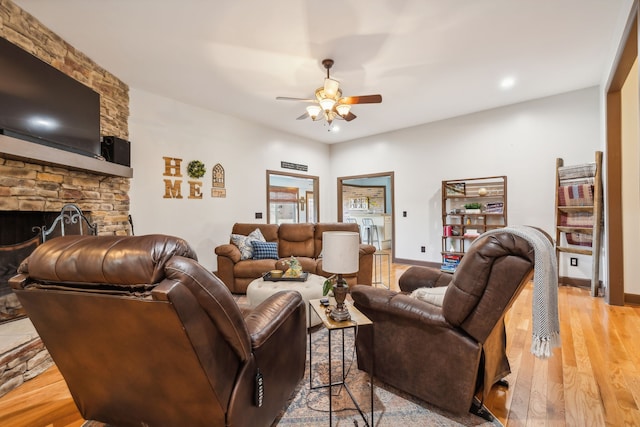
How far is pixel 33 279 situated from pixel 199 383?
72 centimetres

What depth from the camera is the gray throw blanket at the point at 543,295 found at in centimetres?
127

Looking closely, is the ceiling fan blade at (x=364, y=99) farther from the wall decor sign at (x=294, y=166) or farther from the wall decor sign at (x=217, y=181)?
the wall decor sign at (x=294, y=166)

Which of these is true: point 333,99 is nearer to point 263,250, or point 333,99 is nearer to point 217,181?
point 263,250

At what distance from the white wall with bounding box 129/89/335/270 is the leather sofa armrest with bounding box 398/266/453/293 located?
11.0ft

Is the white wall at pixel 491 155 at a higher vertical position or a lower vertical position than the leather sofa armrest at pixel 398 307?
higher

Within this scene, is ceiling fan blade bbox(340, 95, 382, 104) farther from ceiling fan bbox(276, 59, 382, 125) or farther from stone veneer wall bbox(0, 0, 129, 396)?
stone veneer wall bbox(0, 0, 129, 396)

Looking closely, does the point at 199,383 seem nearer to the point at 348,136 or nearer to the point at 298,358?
the point at 298,358

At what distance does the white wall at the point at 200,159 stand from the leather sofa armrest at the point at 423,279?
132 inches

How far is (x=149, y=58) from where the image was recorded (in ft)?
10.3

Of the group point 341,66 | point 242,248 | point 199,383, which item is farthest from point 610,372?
point 242,248

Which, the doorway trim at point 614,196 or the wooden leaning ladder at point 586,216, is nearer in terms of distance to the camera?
the doorway trim at point 614,196

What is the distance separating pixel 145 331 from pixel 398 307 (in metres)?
1.24

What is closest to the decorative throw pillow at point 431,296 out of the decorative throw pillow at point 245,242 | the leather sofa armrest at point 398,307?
the leather sofa armrest at point 398,307

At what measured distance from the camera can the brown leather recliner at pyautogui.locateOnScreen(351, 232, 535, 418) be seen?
133 centimetres
